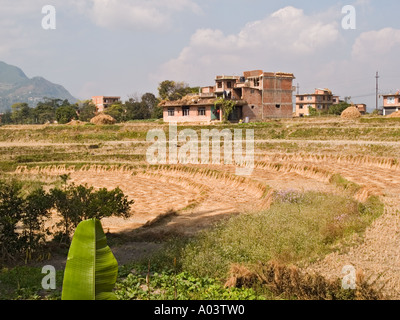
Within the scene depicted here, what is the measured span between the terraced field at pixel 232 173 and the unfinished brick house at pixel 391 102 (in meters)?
29.5

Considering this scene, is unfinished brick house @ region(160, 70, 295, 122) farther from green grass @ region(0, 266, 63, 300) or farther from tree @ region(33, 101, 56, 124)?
tree @ region(33, 101, 56, 124)

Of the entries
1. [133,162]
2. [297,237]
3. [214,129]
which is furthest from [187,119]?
[297,237]

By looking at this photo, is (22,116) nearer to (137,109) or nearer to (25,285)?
(137,109)

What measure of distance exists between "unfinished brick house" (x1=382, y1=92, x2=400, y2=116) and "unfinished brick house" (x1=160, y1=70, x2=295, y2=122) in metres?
19.5

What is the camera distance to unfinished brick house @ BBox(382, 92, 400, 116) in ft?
225

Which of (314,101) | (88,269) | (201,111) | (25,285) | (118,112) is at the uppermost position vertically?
(314,101)

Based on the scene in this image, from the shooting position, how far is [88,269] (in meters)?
5.67

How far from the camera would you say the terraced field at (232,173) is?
12.0m

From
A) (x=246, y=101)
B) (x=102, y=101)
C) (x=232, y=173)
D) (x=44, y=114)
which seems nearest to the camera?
(x=232, y=173)

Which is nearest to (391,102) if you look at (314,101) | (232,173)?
(314,101)

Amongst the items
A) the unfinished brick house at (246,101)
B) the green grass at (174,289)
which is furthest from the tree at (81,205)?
the unfinished brick house at (246,101)

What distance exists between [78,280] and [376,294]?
5.45 m

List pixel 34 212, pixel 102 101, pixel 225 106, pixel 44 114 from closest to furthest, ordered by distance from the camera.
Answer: pixel 34 212
pixel 225 106
pixel 44 114
pixel 102 101

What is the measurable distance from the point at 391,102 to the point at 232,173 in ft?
173
